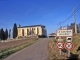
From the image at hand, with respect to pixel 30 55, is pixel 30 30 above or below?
above

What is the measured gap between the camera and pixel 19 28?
5989 inches

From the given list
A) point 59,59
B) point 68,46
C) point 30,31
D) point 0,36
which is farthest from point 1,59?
point 30,31

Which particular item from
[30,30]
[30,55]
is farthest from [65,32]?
[30,30]

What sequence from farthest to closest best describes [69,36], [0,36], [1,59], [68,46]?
1. [0,36]
2. [1,59]
3. [69,36]
4. [68,46]

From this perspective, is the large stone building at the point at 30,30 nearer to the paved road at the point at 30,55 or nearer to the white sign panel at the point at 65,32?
the paved road at the point at 30,55

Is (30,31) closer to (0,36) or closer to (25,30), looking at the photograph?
(25,30)

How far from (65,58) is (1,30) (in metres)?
125

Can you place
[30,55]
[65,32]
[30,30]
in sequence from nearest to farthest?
1. [65,32]
2. [30,55]
3. [30,30]

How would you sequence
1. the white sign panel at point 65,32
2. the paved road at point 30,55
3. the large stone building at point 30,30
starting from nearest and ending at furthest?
the white sign panel at point 65,32 → the paved road at point 30,55 → the large stone building at point 30,30

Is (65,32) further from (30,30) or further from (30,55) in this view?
(30,30)

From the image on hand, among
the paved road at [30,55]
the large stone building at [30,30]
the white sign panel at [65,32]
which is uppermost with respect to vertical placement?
the large stone building at [30,30]

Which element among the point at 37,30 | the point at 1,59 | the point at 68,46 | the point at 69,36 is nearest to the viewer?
the point at 68,46

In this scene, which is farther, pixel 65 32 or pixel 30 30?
pixel 30 30

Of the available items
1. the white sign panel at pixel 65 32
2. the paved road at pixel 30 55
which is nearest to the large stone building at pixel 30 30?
the paved road at pixel 30 55
